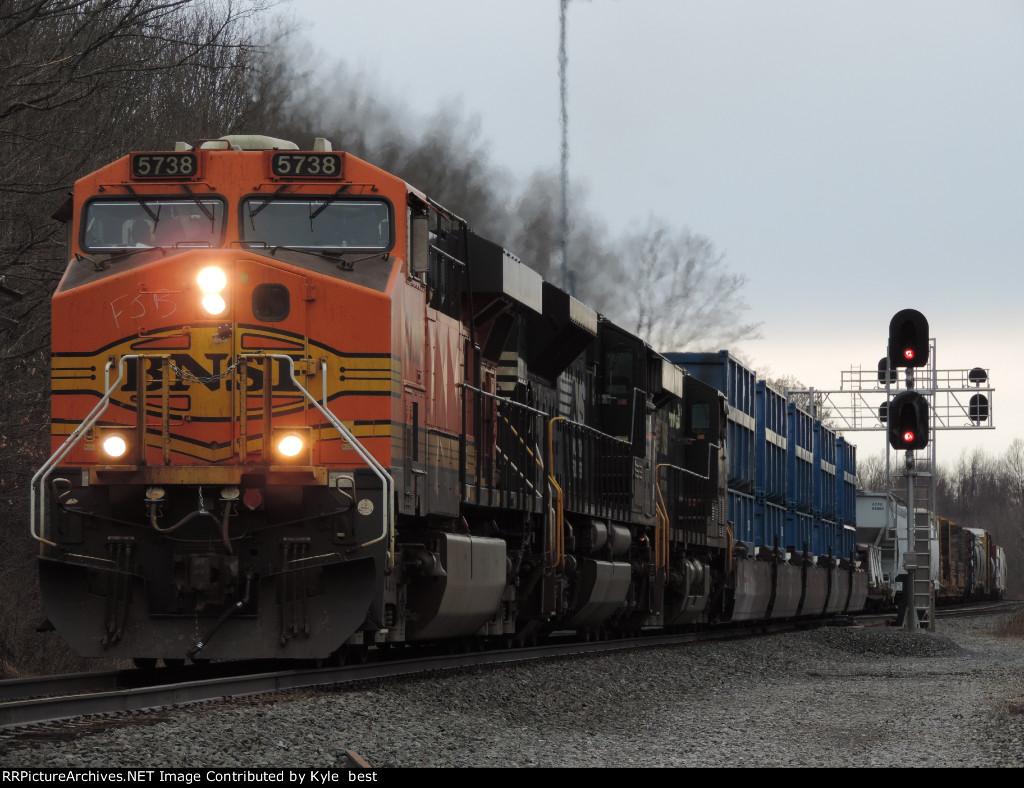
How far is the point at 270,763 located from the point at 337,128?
2845 cm

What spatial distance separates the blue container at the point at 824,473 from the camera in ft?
104

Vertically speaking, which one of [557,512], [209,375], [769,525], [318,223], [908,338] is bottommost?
[557,512]

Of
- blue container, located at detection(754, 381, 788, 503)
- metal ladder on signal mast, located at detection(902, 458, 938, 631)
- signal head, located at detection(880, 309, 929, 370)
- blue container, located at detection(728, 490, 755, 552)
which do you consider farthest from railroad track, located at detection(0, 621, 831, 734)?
blue container, located at detection(754, 381, 788, 503)

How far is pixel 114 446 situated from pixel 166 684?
1.72 meters

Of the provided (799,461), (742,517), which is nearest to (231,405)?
(742,517)

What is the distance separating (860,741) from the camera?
8.58m

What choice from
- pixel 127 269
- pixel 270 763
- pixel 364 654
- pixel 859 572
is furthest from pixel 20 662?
pixel 859 572

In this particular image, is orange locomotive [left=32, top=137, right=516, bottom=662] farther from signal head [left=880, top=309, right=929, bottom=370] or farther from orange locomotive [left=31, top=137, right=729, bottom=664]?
signal head [left=880, top=309, right=929, bottom=370]

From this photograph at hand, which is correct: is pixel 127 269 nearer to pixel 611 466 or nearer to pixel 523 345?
pixel 523 345

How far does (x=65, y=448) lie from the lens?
1013 cm

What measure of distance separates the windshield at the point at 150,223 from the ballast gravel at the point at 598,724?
140 inches

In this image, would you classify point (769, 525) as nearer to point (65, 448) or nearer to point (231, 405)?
point (231, 405)

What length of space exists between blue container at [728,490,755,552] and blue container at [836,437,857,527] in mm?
9697
